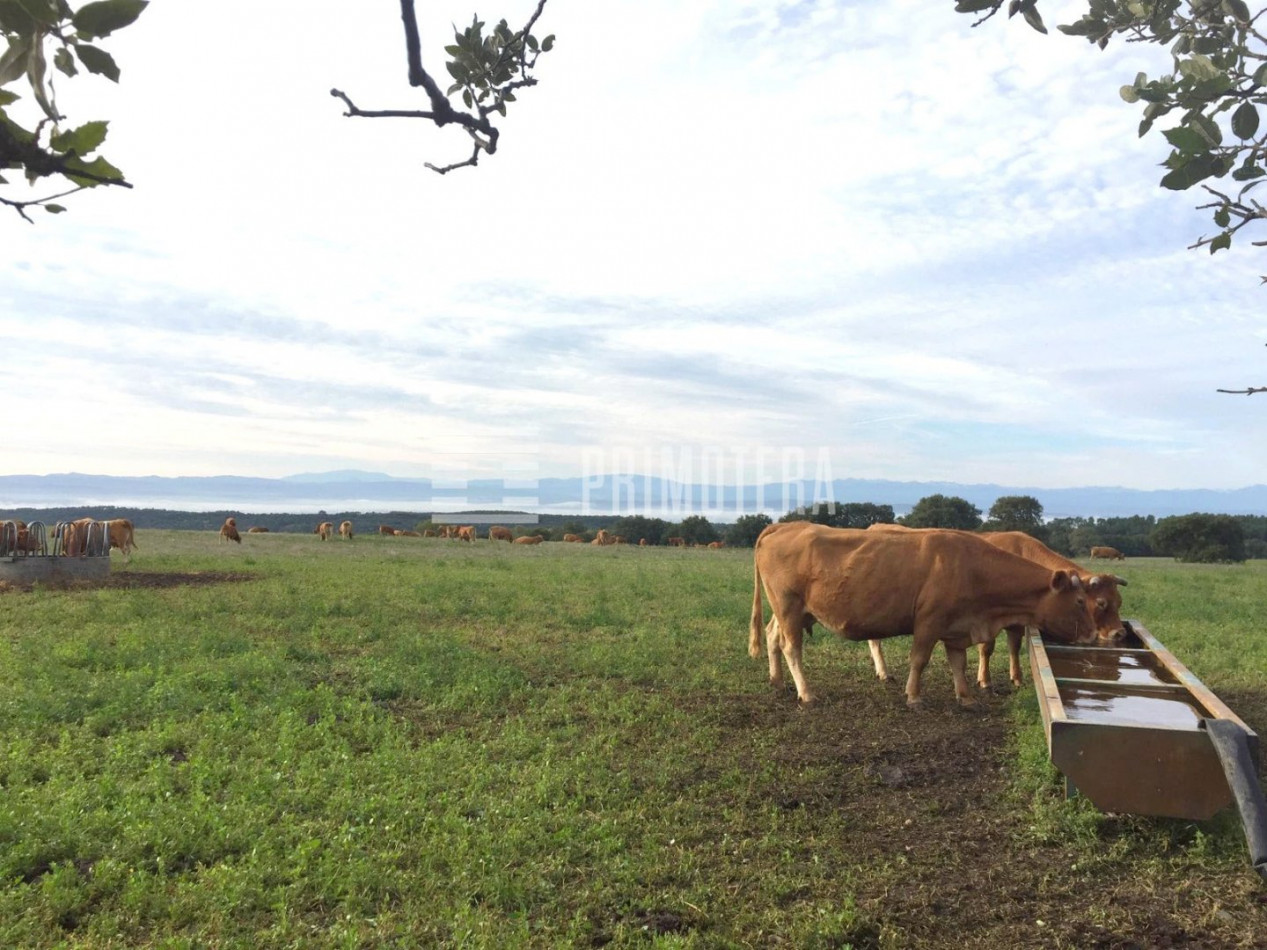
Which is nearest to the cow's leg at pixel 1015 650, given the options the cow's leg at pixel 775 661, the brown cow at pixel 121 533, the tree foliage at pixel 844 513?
the cow's leg at pixel 775 661

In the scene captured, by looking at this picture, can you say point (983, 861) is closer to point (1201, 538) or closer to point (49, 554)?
point (49, 554)

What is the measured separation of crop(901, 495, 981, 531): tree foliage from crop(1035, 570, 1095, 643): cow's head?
92.0ft

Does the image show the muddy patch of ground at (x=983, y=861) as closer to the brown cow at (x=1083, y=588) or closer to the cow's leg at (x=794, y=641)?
the cow's leg at (x=794, y=641)

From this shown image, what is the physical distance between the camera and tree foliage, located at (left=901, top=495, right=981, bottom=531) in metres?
35.5

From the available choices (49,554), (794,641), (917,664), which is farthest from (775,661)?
(49,554)

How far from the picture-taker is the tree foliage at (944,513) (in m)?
35.5

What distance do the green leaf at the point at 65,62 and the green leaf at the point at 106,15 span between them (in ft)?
0.56

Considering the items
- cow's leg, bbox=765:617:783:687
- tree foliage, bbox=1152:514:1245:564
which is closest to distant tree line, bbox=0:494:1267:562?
tree foliage, bbox=1152:514:1245:564

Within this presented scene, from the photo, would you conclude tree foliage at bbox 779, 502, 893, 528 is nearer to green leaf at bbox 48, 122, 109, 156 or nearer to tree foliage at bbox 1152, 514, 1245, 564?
tree foliage at bbox 1152, 514, 1245, 564

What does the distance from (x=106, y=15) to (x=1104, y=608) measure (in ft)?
29.0

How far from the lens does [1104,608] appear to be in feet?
26.4

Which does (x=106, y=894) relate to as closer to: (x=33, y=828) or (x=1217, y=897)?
(x=33, y=828)

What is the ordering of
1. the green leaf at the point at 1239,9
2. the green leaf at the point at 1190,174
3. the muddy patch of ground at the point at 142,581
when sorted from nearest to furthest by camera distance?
the green leaf at the point at 1190,174, the green leaf at the point at 1239,9, the muddy patch of ground at the point at 142,581

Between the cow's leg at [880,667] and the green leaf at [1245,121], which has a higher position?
the green leaf at [1245,121]
